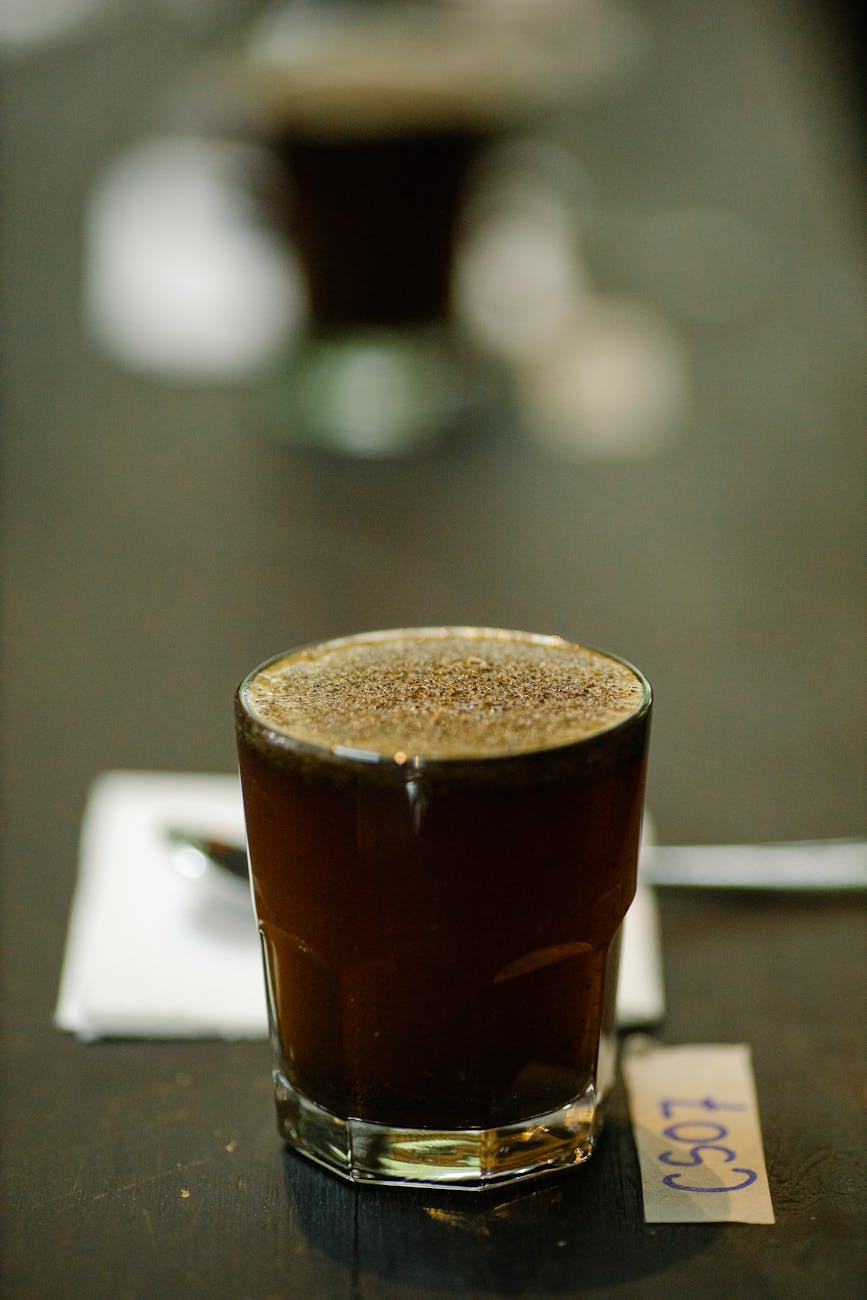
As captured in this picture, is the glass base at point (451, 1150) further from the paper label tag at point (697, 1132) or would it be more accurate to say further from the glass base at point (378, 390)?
the glass base at point (378, 390)

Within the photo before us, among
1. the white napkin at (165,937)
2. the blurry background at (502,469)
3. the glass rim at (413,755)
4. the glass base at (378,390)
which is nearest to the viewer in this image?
the glass rim at (413,755)

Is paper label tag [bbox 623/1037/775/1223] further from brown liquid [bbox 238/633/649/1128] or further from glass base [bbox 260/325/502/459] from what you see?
glass base [bbox 260/325/502/459]

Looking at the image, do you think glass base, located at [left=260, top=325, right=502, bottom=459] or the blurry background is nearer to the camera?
the blurry background

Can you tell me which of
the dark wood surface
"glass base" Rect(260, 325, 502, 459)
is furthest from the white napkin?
"glass base" Rect(260, 325, 502, 459)

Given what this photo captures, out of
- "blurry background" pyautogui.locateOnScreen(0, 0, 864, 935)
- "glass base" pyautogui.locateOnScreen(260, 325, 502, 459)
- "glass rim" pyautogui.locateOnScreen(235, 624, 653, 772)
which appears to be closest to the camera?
"glass rim" pyautogui.locateOnScreen(235, 624, 653, 772)

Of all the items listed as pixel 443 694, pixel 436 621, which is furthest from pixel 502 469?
pixel 443 694

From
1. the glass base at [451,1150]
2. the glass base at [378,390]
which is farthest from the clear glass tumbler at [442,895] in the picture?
the glass base at [378,390]

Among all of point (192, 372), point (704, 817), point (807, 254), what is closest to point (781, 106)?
point (807, 254)

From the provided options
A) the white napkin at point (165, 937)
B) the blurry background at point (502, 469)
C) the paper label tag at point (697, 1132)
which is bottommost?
the paper label tag at point (697, 1132)
